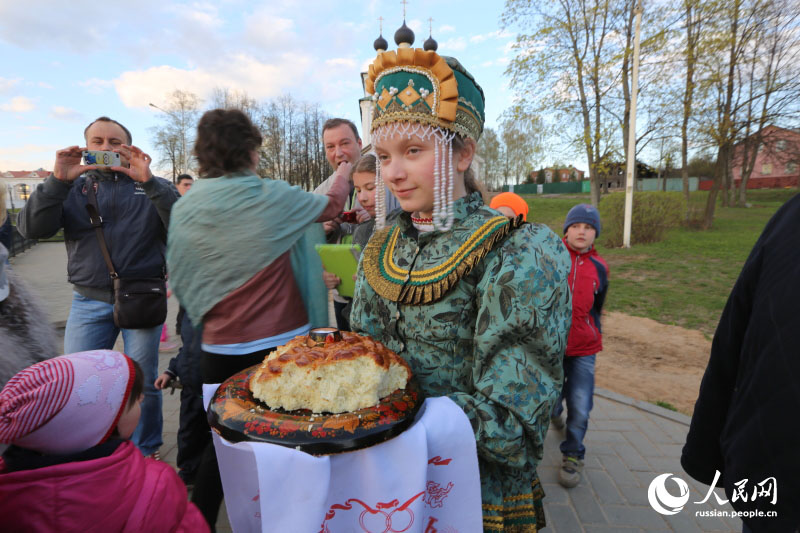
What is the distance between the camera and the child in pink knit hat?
1222 millimetres

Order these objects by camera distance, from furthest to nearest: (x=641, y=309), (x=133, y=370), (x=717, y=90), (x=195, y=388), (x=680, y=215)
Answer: (x=717, y=90) → (x=680, y=215) → (x=641, y=309) → (x=195, y=388) → (x=133, y=370)

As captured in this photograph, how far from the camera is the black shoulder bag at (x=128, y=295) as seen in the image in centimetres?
287

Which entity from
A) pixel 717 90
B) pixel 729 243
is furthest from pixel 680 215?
pixel 717 90

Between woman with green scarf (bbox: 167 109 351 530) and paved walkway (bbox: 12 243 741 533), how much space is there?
2.27 feet

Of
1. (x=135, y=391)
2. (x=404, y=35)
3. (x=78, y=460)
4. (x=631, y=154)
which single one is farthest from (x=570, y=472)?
(x=404, y=35)

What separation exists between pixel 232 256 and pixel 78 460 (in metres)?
1.12

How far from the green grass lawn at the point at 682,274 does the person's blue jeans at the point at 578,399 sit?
4796 millimetres

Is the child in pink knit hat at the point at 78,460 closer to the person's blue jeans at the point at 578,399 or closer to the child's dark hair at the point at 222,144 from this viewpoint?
the child's dark hair at the point at 222,144

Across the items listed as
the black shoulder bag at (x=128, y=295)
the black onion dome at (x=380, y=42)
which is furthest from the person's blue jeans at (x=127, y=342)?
the black onion dome at (x=380, y=42)

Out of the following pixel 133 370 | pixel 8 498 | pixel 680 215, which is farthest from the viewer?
pixel 680 215

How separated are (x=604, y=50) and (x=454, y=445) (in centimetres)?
2044

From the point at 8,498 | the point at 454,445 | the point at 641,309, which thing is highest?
the point at 454,445

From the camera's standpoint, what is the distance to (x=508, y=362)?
44.6 inches

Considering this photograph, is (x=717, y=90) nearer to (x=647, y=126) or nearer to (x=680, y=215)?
(x=647, y=126)
